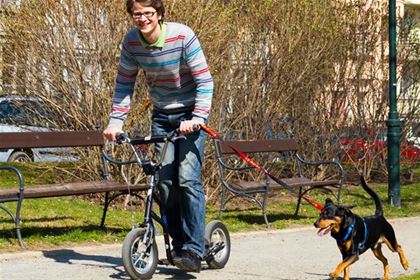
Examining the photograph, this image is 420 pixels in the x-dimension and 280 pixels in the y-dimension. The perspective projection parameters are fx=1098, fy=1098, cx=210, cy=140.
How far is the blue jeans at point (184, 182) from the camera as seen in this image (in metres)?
8.16

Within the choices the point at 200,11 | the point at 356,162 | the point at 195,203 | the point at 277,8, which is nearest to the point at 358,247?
the point at 195,203

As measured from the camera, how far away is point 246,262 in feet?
31.4

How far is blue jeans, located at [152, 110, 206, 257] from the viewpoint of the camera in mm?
8164

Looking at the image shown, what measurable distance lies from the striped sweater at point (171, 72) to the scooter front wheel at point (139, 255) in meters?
0.88

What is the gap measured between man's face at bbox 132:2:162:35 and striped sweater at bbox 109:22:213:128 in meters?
0.14

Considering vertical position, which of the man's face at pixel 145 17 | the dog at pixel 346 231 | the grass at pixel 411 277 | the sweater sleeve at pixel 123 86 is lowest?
the grass at pixel 411 277

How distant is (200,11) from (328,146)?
488 cm

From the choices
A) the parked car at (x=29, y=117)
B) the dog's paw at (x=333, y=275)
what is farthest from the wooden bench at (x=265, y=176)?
the parked car at (x=29, y=117)

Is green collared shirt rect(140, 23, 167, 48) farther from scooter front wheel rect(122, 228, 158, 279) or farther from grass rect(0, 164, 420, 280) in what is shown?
grass rect(0, 164, 420, 280)

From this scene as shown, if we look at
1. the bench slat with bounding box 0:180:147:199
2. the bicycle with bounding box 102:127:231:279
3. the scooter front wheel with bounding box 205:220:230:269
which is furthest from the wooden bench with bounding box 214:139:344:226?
the bicycle with bounding box 102:127:231:279

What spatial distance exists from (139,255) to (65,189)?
2514 mm

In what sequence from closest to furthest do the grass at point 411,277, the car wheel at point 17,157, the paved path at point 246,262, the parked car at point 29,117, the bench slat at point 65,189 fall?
the paved path at point 246,262 → the grass at point 411,277 → the bench slat at point 65,189 → the parked car at point 29,117 → the car wheel at point 17,157

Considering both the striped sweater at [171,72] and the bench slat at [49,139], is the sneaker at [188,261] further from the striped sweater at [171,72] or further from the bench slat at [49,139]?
the bench slat at [49,139]

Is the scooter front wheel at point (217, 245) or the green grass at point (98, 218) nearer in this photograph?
the scooter front wheel at point (217, 245)
